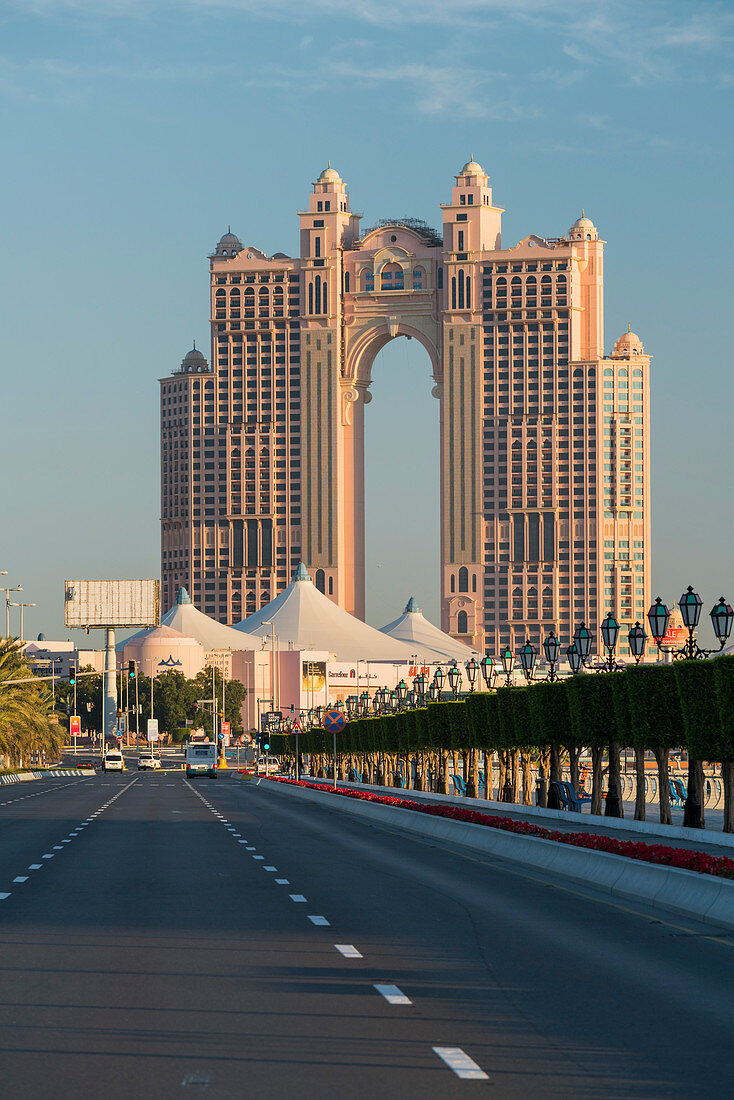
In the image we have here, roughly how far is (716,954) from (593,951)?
1.10 m

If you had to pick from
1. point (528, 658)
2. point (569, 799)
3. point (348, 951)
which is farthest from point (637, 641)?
point (348, 951)

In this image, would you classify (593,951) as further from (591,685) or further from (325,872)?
(591,685)

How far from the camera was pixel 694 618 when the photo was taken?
124ft

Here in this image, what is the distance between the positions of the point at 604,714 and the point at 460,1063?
34.6 m

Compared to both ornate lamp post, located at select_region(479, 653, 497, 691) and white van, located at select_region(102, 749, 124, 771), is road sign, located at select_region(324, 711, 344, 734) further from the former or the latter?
white van, located at select_region(102, 749, 124, 771)

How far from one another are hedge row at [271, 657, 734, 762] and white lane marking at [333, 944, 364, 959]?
17816 millimetres

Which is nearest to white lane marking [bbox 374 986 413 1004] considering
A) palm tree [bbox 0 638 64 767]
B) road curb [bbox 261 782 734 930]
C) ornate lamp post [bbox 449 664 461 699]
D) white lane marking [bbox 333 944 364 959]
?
white lane marking [bbox 333 944 364 959]

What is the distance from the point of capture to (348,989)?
12734 millimetres

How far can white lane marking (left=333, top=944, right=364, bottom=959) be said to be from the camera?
14797 mm

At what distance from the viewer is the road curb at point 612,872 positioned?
18.3 metres

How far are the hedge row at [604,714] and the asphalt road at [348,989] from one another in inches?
385

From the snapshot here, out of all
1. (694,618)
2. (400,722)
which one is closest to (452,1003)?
(694,618)

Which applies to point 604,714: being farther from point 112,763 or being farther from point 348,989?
point 112,763

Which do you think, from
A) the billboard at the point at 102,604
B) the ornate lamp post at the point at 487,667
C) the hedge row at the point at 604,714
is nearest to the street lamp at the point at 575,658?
the hedge row at the point at 604,714
